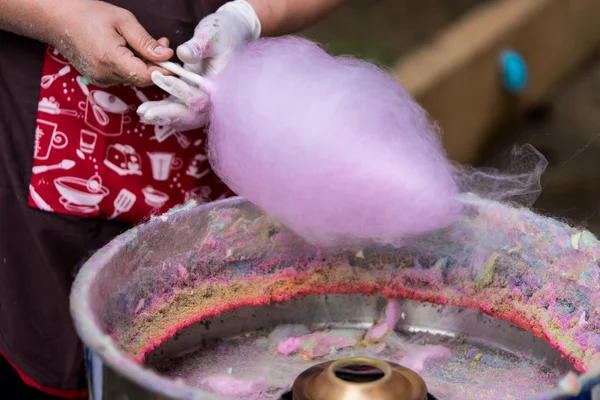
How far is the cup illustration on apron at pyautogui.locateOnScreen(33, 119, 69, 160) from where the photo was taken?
1.48 meters

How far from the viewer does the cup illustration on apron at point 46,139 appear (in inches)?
58.1

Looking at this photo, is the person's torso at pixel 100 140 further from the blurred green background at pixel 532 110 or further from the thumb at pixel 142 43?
the blurred green background at pixel 532 110

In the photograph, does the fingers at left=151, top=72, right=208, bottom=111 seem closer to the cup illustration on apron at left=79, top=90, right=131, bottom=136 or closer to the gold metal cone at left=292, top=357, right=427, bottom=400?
the cup illustration on apron at left=79, top=90, right=131, bottom=136

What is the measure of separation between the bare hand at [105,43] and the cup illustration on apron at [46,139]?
0.16m

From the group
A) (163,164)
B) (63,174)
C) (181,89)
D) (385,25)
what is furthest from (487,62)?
(181,89)

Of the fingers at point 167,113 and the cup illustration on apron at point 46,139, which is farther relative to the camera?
the cup illustration on apron at point 46,139

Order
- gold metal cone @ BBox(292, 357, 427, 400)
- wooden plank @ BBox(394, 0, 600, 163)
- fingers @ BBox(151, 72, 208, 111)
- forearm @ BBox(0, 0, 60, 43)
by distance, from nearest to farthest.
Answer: gold metal cone @ BBox(292, 357, 427, 400), fingers @ BBox(151, 72, 208, 111), forearm @ BBox(0, 0, 60, 43), wooden plank @ BBox(394, 0, 600, 163)

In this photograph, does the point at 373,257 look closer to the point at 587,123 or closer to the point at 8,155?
the point at 8,155

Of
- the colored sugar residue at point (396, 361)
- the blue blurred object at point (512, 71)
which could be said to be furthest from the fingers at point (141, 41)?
the blue blurred object at point (512, 71)

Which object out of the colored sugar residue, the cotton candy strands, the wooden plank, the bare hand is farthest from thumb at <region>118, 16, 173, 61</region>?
the wooden plank

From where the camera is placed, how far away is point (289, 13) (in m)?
1.55

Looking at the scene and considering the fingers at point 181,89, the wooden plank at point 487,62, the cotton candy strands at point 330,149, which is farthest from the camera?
the wooden plank at point 487,62

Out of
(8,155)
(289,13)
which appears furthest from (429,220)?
(8,155)

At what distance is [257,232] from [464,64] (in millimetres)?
2478
